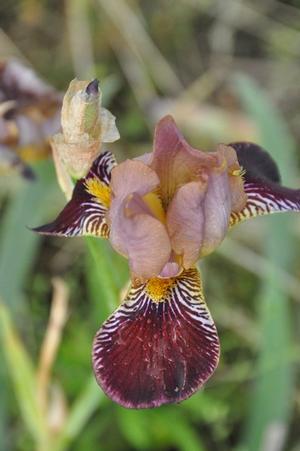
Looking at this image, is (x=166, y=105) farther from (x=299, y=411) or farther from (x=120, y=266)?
(x=299, y=411)

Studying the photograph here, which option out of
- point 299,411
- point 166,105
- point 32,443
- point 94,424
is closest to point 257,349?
point 299,411

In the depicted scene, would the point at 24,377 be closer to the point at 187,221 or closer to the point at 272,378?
the point at 272,378

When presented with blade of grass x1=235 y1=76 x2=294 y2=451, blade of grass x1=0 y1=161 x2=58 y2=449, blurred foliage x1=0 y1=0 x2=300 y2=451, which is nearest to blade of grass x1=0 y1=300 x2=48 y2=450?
blurred foliage x1=0 y1=0 x2=300 y2=451

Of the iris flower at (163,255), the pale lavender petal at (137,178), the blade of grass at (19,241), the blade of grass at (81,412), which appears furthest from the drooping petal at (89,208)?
the blade of grass at (19,241)

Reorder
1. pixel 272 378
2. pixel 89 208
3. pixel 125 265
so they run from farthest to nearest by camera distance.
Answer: pixel 125 265 < pixel 272 378 < pixel 89 208

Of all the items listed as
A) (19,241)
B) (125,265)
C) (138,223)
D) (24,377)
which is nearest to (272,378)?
(125,265)

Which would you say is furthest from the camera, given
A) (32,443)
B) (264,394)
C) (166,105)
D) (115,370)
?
(166,105)

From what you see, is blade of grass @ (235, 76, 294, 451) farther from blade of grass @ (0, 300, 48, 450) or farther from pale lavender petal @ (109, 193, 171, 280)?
pale lavender petal @ (109, 193, 171, 280)
